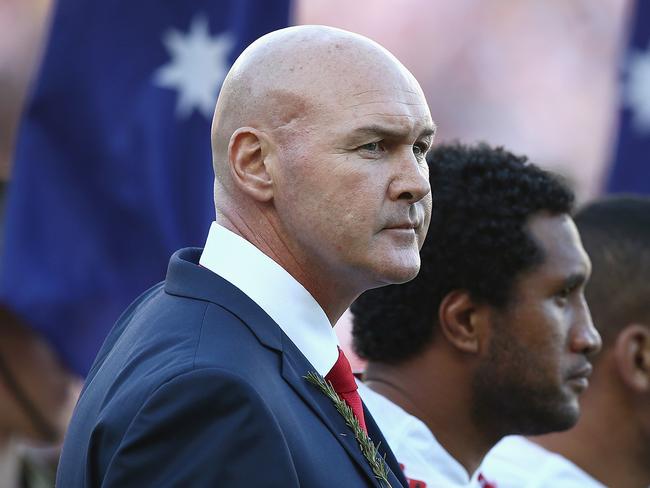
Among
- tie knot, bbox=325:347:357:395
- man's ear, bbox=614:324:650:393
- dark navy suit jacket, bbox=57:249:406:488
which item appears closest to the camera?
dark navy suit jacket, bbox=57:249:406:488

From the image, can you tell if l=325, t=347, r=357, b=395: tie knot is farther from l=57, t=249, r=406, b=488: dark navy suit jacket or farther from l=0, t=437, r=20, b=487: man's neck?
l=0, t=437, r=20, b=487: man's neck

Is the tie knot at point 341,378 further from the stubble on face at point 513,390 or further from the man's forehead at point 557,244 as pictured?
the man's forehead at point 557,244

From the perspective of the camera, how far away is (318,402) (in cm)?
235

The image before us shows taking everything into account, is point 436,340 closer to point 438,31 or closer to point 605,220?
point 605,220

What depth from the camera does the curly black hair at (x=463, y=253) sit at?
11.6 feet

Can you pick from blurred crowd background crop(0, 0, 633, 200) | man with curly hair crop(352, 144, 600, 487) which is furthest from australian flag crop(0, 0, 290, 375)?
man with curly hair crop(352, 144, 600, 487)

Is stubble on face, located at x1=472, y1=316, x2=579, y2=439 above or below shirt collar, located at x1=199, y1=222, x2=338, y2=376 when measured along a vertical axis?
below

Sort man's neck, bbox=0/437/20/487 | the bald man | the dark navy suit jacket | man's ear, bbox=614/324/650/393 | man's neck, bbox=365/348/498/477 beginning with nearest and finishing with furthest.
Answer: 1. the dark navy suit jacket
2. the bald man
3. man's neck, bbox=365/348/498/477
4. man's ear, bbox=614/324/650/393
5. man's neck, bbox=0/437/20/487

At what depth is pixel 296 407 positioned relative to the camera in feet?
7.42

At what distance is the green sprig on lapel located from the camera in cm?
237

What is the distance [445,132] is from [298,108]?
203 inches

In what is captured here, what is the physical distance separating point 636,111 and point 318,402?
5454 millimetres

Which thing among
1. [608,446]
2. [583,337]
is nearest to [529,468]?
[608,446]

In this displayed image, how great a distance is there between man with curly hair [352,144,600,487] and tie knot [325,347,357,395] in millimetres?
808
